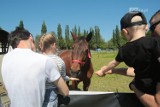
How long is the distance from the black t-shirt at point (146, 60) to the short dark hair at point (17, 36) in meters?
1.21

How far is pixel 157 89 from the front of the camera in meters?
2.60

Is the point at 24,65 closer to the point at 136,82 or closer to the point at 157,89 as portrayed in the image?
the point at 136,82

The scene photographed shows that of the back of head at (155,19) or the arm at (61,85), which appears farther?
the arm at (61,85)

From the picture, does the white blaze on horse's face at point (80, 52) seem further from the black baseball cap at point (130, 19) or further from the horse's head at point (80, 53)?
the black baseball cap at point (130, 19)

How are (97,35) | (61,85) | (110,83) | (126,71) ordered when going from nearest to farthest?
1. (61,85)
2. (126,71)
3. (110,83)
4. (97,35)

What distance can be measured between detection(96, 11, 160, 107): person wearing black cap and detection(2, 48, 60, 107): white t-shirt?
0.81 metres

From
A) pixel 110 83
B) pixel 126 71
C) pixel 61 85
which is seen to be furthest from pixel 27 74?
pixel 110 83

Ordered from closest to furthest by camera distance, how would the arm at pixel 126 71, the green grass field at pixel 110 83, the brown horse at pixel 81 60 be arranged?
the arm at pixel 126 71 < the brown horse at pixel 81 60 < the green grass field at pixel 110 83

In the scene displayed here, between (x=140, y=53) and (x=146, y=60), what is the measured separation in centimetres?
9

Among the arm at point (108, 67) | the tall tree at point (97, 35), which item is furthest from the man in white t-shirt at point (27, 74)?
the tall tree at point (97, 35)

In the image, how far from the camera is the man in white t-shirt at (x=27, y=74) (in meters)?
2.84

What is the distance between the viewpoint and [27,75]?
2.87 m

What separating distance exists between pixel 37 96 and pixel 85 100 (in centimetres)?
89

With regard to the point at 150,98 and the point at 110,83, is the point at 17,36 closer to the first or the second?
the point at 150,98
